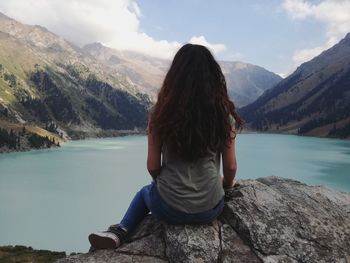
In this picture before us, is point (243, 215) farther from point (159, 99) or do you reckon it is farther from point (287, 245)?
point (159, 99)

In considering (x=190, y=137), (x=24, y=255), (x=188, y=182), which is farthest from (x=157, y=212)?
(x=24, y=255)

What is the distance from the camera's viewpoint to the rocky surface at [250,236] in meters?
8.17

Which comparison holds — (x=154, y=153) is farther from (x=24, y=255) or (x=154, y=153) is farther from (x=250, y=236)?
(x=24, y=255)

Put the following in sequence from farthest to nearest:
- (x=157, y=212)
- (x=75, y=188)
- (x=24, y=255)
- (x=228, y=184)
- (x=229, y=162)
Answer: (x=75, y=188)
(x=24, y=255)
(x=228, y=184)
(x=229, y=162)
(x=157, y=212)

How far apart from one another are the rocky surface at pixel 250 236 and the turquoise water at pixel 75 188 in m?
39.9

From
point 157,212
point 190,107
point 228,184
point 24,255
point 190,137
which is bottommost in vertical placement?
point 24,255

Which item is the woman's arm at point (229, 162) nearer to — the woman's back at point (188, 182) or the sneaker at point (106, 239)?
the woman's back at point (188, 182)

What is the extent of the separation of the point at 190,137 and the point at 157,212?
1.67 metres

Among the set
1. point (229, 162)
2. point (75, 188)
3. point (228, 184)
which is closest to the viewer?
point (229, 162)

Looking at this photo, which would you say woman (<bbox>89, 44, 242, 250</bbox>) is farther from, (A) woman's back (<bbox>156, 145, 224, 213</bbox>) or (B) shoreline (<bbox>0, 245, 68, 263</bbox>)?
(B) shoreline (<bbox>0, 245, 68, 263</bbox>)

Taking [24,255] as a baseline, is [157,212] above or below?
above

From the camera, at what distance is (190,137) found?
7.91 m

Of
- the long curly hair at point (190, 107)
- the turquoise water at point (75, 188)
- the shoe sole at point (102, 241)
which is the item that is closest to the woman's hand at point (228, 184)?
the long curly hair at point (190, 107)

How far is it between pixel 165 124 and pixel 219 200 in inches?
74.5
